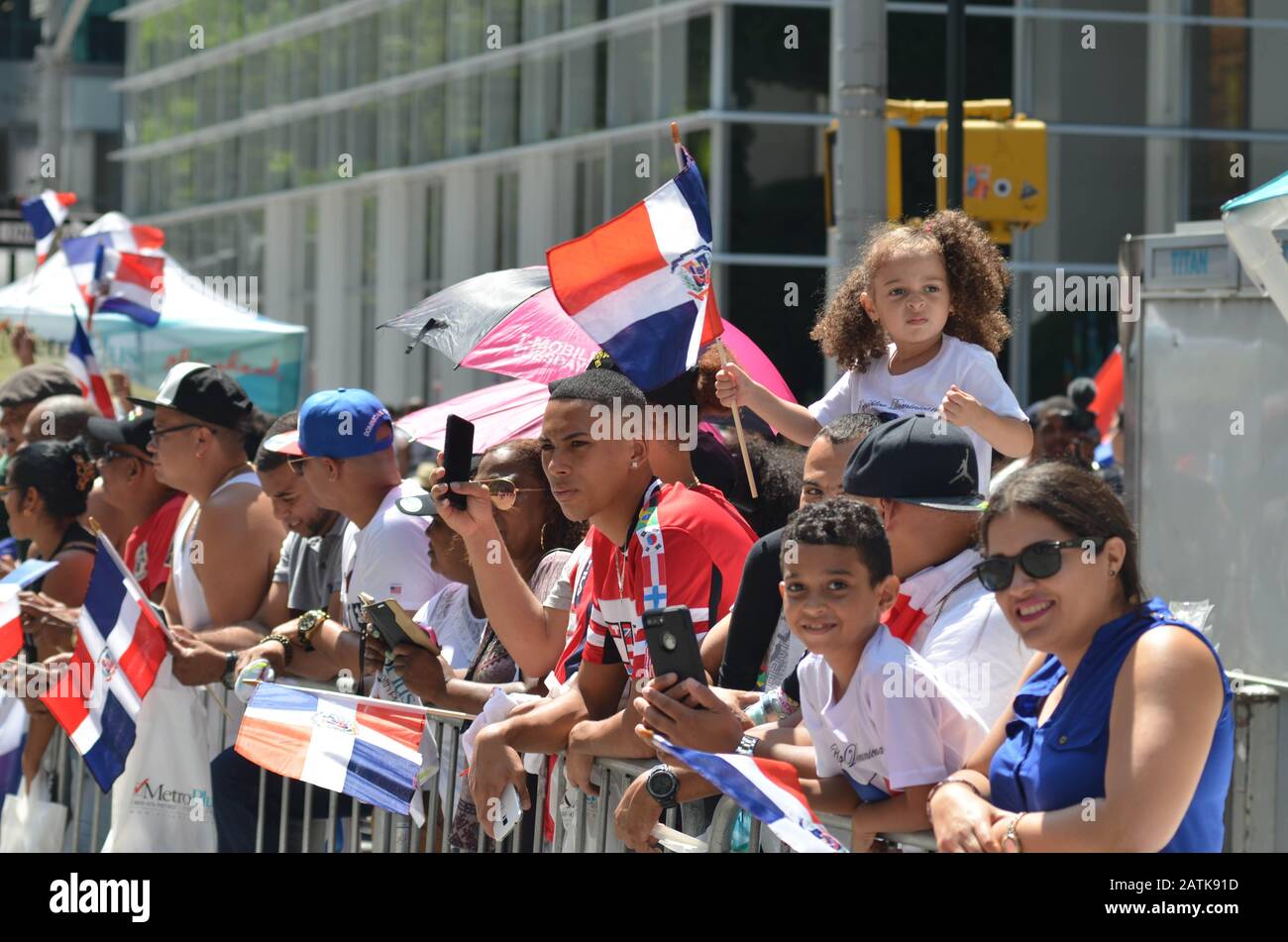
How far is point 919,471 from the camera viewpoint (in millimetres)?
4188

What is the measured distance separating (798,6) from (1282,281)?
13.6 m

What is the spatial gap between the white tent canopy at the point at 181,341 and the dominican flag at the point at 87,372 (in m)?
2.44

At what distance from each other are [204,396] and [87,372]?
3388mm

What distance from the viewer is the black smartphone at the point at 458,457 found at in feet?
16.5

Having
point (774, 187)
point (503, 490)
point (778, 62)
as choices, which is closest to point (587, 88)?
point (778, 62)

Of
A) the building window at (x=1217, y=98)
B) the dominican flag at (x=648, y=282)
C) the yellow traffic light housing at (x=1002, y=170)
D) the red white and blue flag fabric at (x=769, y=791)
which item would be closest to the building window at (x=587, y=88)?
the building window at (x=1217, y=98)

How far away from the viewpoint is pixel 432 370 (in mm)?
25234

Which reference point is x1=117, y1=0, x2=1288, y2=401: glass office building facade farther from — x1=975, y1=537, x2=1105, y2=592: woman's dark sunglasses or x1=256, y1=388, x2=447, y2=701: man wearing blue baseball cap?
x1=975, y1=537, x2=1105, y2=592: woman's dark sunglasses

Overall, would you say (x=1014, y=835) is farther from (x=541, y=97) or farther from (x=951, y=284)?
(x=541, y=97)

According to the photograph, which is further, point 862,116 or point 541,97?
point 541,97

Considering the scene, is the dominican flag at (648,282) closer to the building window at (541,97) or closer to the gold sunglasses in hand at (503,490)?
the gold sunglasses in hand at (503,490)

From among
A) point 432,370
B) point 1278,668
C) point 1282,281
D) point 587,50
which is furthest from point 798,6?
point 1282,281

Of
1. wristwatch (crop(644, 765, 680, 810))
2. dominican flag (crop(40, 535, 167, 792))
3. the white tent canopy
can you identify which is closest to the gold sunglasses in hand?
wristwatch (crop(644, 765, 680, 810))
